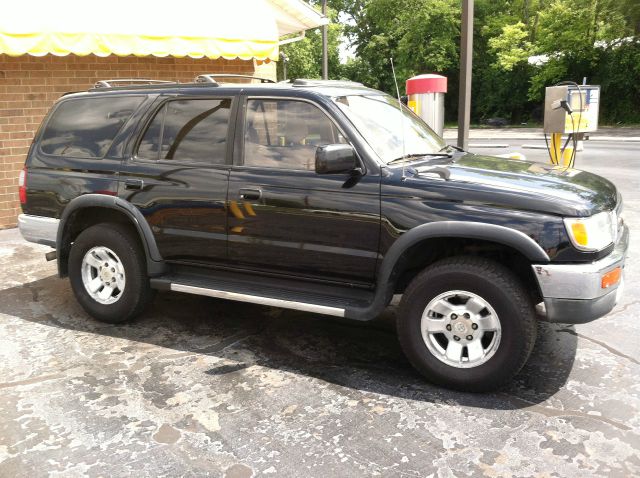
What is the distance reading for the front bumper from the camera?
11.8 ft

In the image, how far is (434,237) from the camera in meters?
3.88

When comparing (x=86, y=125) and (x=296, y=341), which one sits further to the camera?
(x=86, y=125)

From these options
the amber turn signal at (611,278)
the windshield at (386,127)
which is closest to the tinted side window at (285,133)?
the windshield at (386,127)

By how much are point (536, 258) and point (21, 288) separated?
16.4 ft

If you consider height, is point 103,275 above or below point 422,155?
below

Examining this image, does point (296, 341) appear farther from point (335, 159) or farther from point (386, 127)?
point (386, 127)

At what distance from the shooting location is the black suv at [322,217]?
12.2ft

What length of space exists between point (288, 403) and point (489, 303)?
4.37ft

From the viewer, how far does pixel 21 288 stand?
6312mm

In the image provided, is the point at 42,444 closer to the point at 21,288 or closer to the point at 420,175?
the point at 420,175

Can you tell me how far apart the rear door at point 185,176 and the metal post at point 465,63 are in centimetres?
367

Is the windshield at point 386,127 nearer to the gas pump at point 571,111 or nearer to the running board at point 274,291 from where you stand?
the running board at point 274,291

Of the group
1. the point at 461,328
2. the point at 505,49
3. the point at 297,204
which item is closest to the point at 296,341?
the point at 297,204

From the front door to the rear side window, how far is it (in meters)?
1.22
